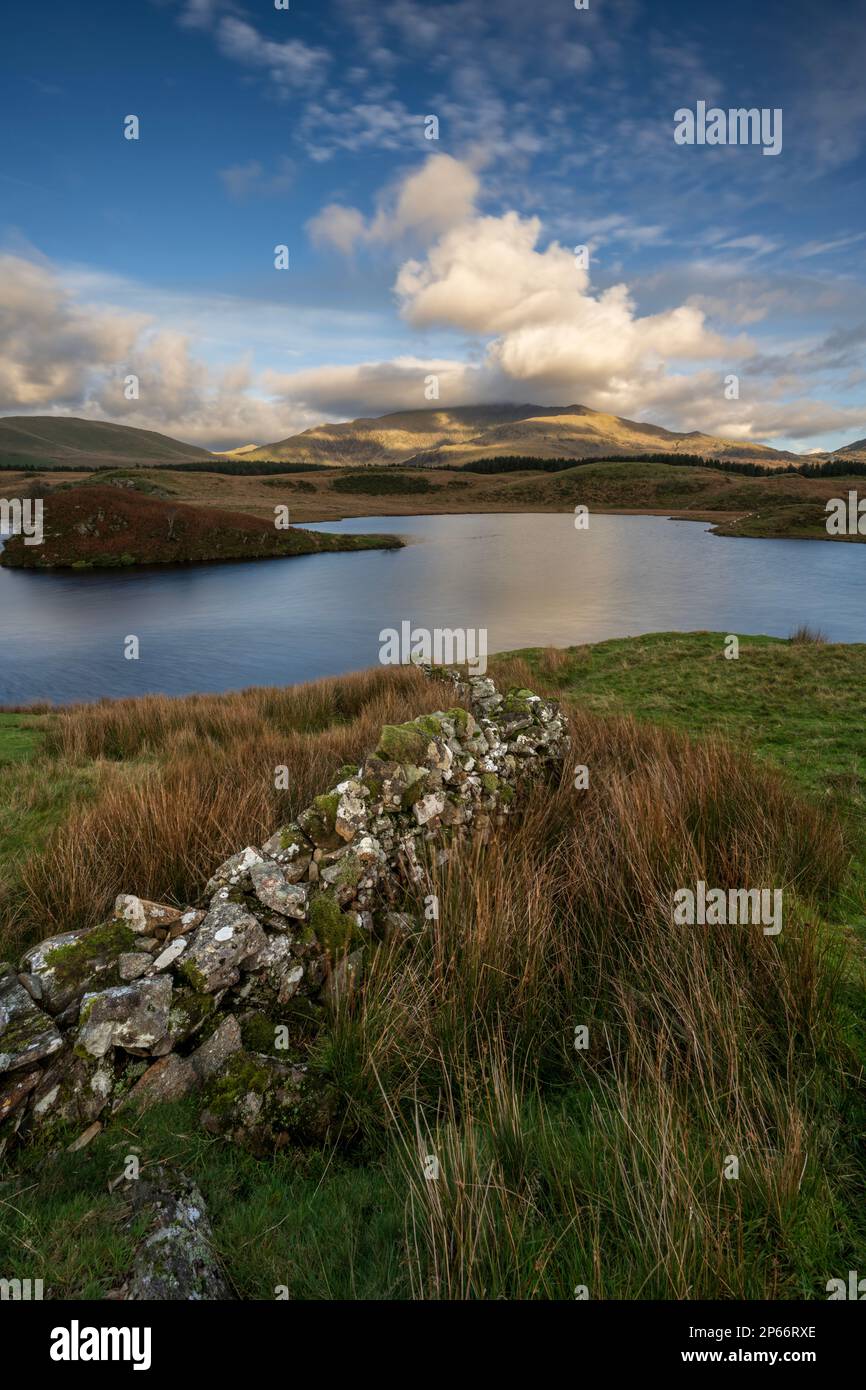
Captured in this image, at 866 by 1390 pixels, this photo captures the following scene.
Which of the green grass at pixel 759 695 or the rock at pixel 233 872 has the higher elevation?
the green grass at pixel 759 695

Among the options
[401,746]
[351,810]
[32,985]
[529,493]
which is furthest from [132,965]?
[529,493]

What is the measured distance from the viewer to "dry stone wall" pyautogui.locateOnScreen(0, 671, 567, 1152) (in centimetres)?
301

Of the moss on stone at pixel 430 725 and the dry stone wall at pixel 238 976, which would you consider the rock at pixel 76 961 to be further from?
the moss on stone at pixel 430 725

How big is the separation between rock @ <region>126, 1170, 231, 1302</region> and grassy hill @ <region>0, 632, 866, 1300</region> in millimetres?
75

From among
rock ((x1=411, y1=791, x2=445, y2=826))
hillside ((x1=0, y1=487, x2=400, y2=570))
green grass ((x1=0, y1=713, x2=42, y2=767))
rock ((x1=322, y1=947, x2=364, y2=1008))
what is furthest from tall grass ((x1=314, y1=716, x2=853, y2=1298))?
hillside ((x1=0, y1=487, x2=400, y2=570))

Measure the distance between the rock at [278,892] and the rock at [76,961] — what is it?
2.64ft

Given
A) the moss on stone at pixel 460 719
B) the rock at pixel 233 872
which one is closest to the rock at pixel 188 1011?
the rock at pixel 233 872

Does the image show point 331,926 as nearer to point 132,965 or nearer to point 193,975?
point 193,975

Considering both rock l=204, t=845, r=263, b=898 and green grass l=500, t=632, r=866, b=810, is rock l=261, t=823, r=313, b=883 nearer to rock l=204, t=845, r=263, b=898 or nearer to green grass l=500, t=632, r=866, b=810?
rock l=204, t=845, r=263, b=898

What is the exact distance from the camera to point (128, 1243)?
86.4 inches

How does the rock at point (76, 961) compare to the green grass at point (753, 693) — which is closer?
the rock at point (76, 961)

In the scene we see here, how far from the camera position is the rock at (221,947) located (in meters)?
3.51

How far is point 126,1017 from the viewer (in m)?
3.24

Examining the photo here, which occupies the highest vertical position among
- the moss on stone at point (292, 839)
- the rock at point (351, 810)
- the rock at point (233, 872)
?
the rock at point (351, 810)
